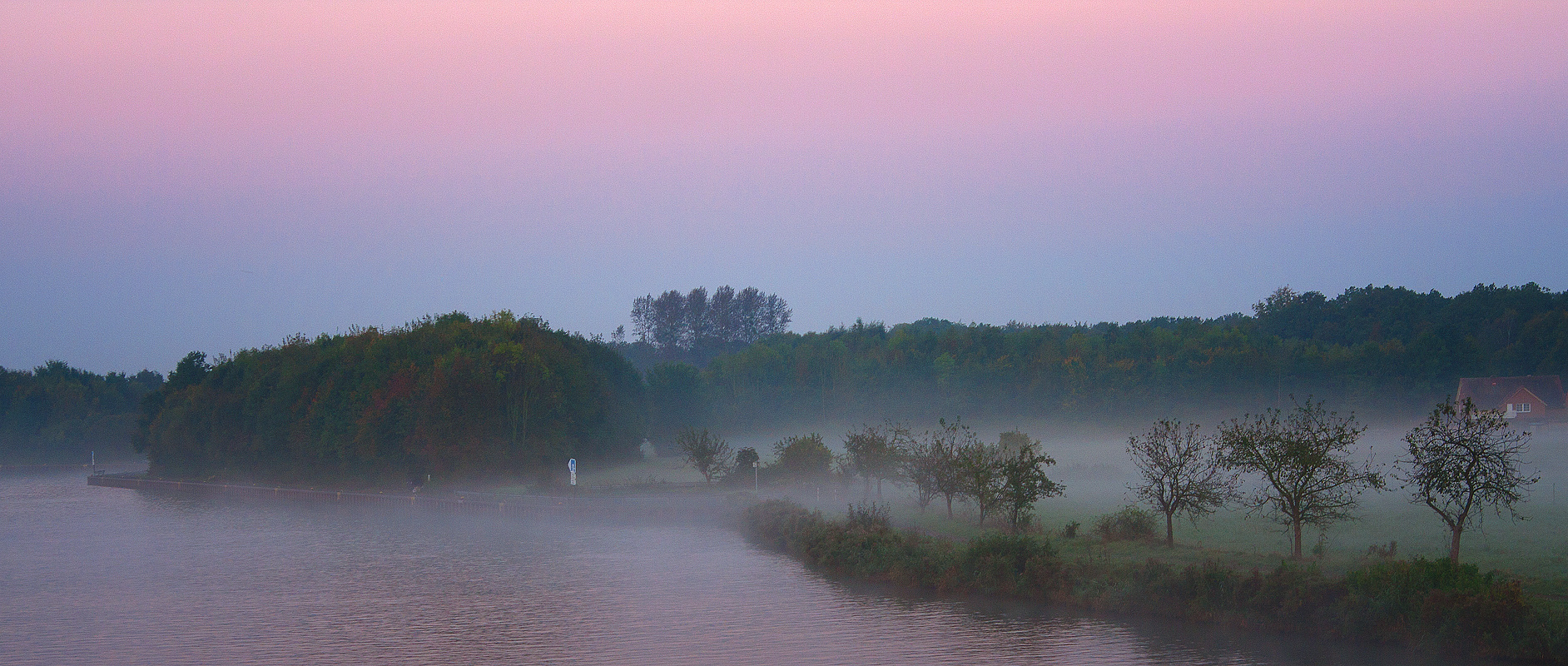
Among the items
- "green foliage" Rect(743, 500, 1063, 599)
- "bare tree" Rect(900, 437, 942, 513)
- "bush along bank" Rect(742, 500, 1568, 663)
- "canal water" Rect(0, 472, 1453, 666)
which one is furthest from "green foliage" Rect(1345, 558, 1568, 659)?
"bare tree" Rect(900, 437, 942, 513)

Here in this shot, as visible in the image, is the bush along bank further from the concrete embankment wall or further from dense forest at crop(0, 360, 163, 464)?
dense forest at crop(0, 360, 163, 464)

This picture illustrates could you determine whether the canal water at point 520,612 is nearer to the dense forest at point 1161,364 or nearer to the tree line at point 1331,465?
the tree line at point 1331,465

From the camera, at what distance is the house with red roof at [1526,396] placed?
75.9 metres

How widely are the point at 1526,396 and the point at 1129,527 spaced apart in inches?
2428

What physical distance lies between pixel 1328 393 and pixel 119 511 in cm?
8555

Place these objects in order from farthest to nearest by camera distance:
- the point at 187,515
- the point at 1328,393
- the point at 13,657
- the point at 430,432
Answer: the point at 1328,393, the point at 430,432, the point at 187,515, the point at 13,657

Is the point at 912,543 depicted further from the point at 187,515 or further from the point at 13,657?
the point at 187,515

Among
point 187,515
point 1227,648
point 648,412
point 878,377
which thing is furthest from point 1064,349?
point 1227,648

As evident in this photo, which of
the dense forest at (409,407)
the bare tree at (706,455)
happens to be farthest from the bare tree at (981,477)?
the dense forest at (409,407)

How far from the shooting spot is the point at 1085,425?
10238 centimetres

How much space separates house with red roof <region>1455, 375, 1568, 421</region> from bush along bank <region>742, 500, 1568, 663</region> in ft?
202

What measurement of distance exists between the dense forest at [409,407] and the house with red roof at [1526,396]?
58.0 m

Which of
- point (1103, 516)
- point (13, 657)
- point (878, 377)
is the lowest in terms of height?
point (13, 657)

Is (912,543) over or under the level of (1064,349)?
under
